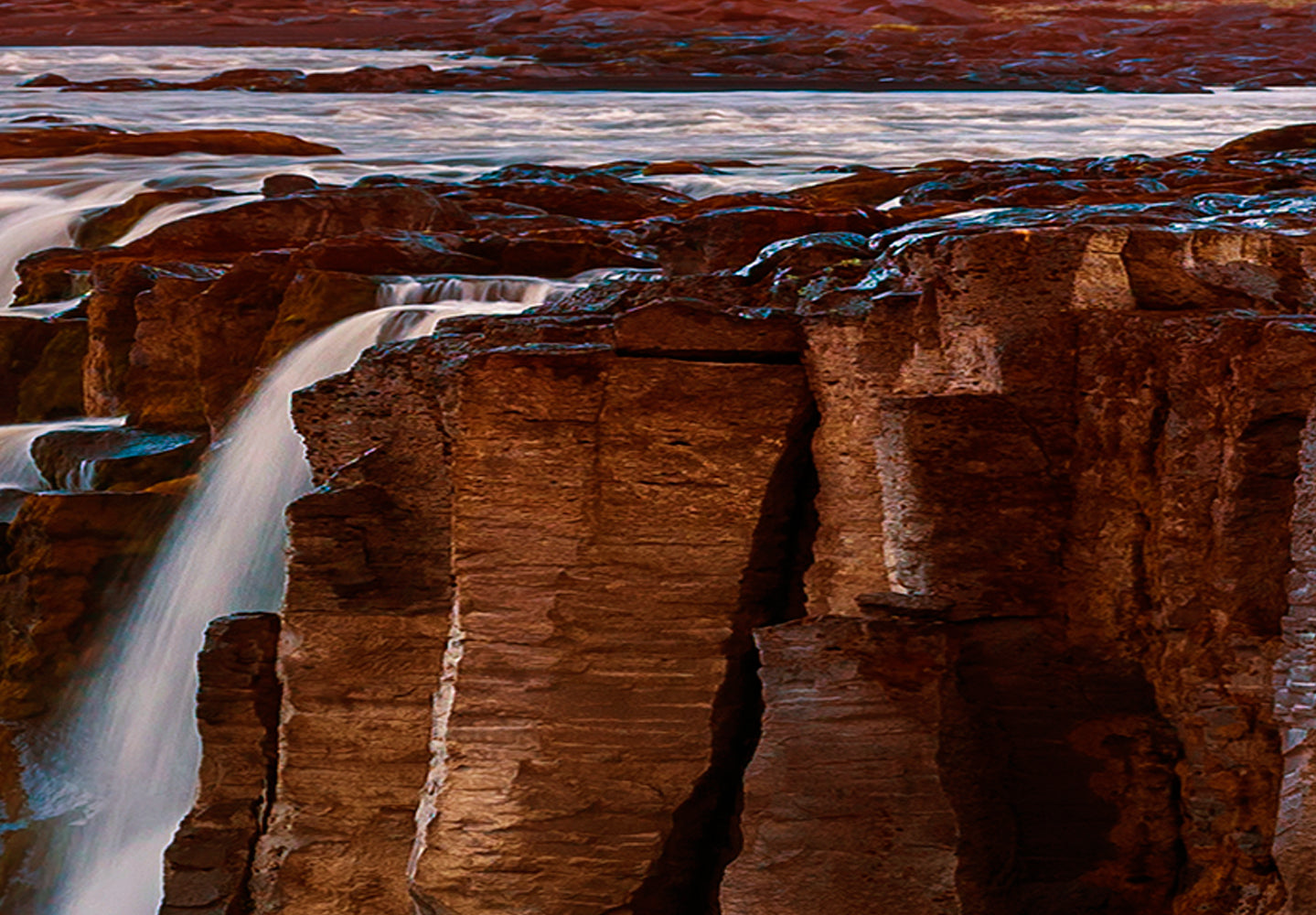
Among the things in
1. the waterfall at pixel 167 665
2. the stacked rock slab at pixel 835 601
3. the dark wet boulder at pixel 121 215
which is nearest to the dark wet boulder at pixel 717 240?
the stacked rock slab at pixel 835 601

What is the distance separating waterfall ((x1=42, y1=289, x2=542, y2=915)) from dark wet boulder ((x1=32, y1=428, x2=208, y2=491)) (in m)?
0.43

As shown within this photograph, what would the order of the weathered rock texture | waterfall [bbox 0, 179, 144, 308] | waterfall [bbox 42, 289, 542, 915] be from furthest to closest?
waterfall [bbox 0, 179, 144, 308]
the weathered rock texture
waterfall [bbox 42, 289, 542, 915]

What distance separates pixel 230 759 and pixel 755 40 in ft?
86.5

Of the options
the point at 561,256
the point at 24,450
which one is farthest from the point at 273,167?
the point at 24,450

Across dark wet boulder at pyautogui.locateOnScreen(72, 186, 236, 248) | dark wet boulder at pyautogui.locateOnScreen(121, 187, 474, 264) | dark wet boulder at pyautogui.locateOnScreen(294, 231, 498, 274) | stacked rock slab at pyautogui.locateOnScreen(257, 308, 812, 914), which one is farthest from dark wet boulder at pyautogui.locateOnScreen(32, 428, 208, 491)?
dark wet boulder at pyautogui.locateOnScreen(72, 186, 236, 248)

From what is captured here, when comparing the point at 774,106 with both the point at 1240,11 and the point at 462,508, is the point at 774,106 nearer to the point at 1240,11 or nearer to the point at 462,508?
the point at 1240,11

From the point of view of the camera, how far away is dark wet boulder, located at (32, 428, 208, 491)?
11359 mm

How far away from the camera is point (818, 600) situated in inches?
246

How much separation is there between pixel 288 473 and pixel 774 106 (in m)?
21.3

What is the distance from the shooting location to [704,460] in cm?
621

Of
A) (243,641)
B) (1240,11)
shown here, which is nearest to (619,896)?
(243,641)

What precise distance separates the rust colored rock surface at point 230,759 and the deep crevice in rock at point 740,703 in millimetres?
1910

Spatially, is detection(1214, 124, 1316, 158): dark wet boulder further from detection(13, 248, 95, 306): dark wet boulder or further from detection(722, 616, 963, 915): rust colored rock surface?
detection(722, 616, 963, 915): rust colored rock surface

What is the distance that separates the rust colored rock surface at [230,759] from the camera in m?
7.34
